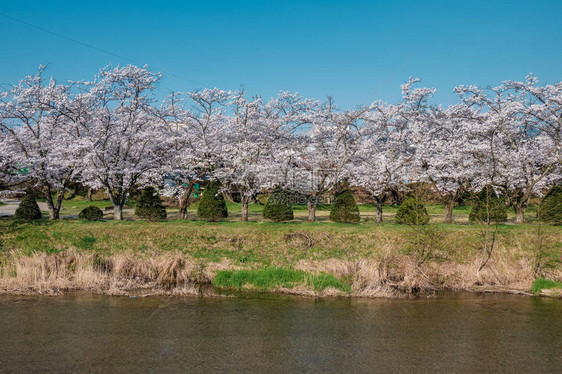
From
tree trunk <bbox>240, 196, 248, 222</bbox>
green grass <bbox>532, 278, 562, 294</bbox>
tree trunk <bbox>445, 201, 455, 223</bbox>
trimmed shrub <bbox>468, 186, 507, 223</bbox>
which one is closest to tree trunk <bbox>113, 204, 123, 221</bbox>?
tree trunk <bbox>240, 196, 248, 222</bbox>

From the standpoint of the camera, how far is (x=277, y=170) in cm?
2900

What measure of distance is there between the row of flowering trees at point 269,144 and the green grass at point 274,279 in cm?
871

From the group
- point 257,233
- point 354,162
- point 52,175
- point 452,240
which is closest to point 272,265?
point 257,233

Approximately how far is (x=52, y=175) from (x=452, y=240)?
26021 mm

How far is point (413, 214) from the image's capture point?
82.1 ft

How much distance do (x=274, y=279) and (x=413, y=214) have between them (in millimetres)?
9660

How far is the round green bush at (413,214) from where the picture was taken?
23406mm

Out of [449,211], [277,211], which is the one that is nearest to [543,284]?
[449,211]

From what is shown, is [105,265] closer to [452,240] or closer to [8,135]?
[8,135]

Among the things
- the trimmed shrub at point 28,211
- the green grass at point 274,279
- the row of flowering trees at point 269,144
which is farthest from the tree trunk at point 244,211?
the trimmed shrub at point 28,211

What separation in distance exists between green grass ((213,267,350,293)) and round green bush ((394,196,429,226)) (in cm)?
597

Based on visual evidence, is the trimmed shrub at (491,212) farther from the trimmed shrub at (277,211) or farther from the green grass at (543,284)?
the trimmed shrub at (277,211)

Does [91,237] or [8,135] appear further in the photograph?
[8,135]

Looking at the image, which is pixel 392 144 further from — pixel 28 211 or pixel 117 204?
pixel 28 211
